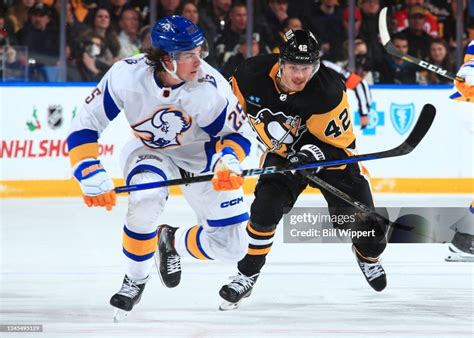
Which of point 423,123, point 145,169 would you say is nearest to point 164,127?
point 145,169

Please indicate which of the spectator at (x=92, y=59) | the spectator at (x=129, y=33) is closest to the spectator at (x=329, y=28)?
the spectator at (x=129, y=33)

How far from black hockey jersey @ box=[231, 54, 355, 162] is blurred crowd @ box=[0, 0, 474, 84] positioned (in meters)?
3.88

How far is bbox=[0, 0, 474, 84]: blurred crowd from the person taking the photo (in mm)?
7824

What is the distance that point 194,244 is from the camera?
4043 mm

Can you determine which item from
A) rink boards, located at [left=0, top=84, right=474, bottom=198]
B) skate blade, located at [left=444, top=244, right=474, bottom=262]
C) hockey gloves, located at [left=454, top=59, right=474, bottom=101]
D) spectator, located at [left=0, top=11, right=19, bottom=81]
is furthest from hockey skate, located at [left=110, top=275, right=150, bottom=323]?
spectator, located at [left=0, top=11, right=19, bottom=81]

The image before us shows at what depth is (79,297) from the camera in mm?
4055

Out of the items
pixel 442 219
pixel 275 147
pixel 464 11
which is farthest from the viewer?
pixel 464 11

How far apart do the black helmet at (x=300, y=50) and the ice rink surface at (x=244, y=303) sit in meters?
0.93

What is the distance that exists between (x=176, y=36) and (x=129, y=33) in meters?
4.52

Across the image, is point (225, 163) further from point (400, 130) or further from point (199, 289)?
point (400, 130)

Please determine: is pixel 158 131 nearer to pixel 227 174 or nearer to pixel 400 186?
pixel 227 174

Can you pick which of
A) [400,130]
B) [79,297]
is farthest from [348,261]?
[400,130]

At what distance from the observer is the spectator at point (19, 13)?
7.80m

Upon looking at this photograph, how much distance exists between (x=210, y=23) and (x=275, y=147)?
4.07 meters
